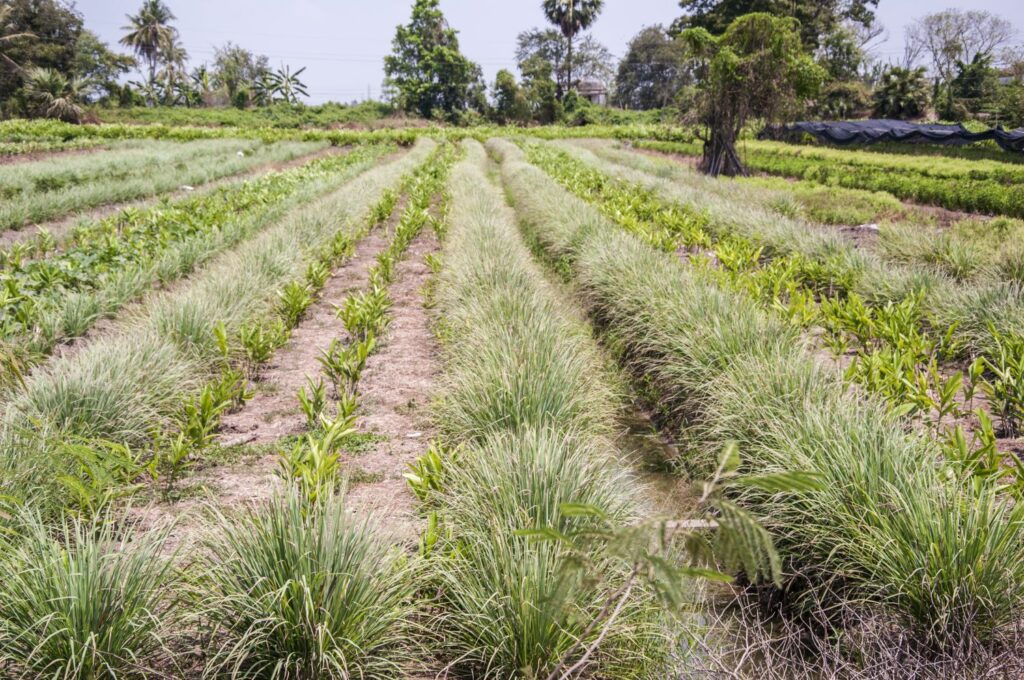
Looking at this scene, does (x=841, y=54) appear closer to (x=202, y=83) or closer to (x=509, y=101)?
(x=509, y=101)

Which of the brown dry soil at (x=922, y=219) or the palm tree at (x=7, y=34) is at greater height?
the palm tree at (x=7, y=34)

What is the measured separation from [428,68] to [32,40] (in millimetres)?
30436

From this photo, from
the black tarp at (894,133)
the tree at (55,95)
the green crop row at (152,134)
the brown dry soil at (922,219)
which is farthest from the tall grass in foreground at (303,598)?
the tree at (55,95)

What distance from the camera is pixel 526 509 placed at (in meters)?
2.61

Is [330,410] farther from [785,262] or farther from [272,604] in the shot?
[785,262]

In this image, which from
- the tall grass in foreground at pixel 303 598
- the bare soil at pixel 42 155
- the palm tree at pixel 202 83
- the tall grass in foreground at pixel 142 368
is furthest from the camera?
the palm tree at pixel 202 83

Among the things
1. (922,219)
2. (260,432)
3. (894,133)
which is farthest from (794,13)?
(260,432)

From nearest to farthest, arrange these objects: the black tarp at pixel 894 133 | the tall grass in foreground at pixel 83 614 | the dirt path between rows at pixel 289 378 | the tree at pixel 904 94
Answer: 1. the tall grass in foreground at pixel 83 614
2. the dirt path between rows at pixel 289 378
3. the black tarp at pixel 894 133
4. the tree at pixel 904 94

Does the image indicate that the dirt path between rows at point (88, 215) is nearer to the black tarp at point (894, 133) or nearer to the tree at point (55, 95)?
the tree at point (55, 95)

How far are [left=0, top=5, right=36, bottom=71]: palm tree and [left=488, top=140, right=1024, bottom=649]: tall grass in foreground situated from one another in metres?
57.3

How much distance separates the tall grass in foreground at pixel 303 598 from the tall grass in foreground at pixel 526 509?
0.23 m

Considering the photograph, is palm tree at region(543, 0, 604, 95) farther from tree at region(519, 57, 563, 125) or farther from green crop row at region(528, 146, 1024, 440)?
green crop row at region(528, 146, 1024, 440)

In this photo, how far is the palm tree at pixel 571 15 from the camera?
6588 cm

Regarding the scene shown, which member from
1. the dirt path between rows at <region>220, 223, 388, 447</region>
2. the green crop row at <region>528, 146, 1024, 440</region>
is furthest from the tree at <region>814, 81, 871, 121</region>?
the dirt path between rows at <region>220, 223, 388, 447</region>
